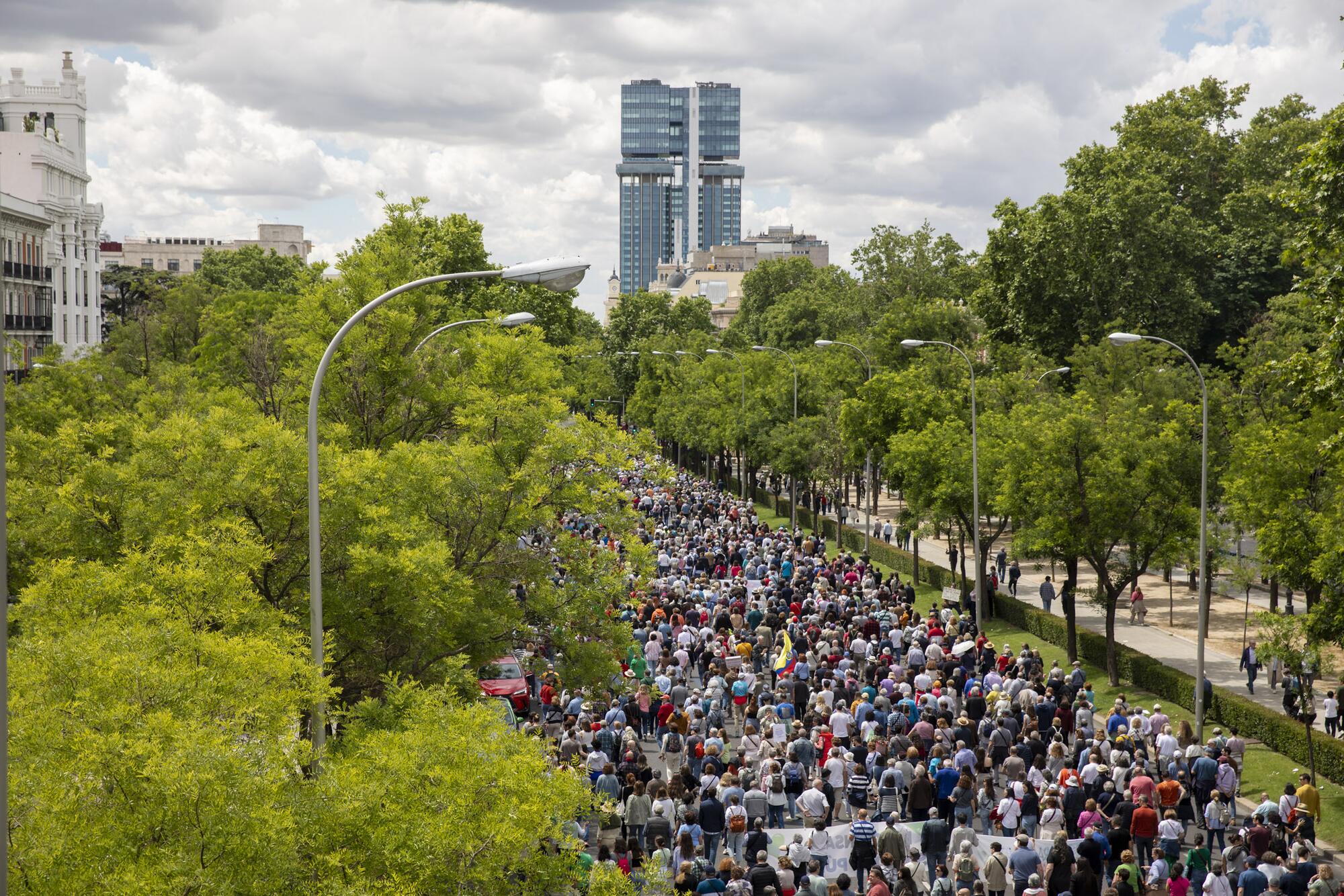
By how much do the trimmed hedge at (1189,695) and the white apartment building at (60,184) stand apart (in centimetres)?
5246

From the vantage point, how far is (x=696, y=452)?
289 ft

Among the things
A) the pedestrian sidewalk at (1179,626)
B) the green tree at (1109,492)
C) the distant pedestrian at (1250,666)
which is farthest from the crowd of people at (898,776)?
the pedestrian sidewalk at (1179,626)

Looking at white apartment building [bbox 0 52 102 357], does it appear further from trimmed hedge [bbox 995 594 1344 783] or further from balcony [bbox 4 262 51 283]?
trimmed hedge [bbox 995 594 1344 783]

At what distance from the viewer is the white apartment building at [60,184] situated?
241 ft

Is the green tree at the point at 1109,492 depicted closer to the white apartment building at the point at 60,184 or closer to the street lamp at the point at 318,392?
the street lamp at the point at 318,392

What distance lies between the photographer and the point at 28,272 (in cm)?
6869

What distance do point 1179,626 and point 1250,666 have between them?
8923 millimetres

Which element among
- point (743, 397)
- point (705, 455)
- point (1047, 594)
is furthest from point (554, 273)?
point (705, 455)

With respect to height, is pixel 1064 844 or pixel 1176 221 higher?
pixel 1176 221

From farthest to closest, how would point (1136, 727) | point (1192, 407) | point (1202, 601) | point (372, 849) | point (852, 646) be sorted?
point (1192, 407) < point (852, 646) < point (1202, 601) < point (1136, 727) < point (372, 849)

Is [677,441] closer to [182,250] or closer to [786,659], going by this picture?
[786,659]

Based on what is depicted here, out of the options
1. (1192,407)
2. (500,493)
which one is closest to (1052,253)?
(1192,407)

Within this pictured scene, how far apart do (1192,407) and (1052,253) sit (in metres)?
22.9

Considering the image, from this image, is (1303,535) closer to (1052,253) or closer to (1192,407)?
(1192,407)
